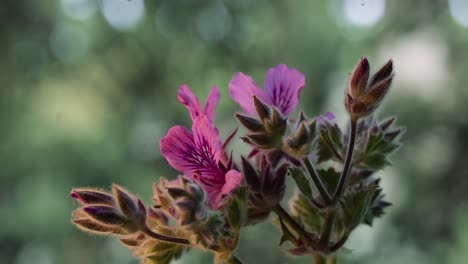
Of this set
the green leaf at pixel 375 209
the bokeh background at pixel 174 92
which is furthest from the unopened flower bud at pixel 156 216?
the bokeh background at pixel 174 92

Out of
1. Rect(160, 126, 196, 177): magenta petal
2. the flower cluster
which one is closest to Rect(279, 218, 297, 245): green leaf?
the flower cluster

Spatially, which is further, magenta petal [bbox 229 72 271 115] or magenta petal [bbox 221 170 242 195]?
magenta petal [bbox 229 72 271 115]

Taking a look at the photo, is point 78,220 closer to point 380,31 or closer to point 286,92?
point 286,92

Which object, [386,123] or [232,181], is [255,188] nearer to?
[232,181]

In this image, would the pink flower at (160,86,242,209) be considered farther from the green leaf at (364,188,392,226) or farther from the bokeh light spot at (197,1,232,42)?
the bokeh light spot at (197,1,232,42)

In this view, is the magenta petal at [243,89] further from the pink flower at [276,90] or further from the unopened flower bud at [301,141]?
the unopened flower bud at [301,141]

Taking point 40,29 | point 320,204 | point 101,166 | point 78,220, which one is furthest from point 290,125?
point 40,29
